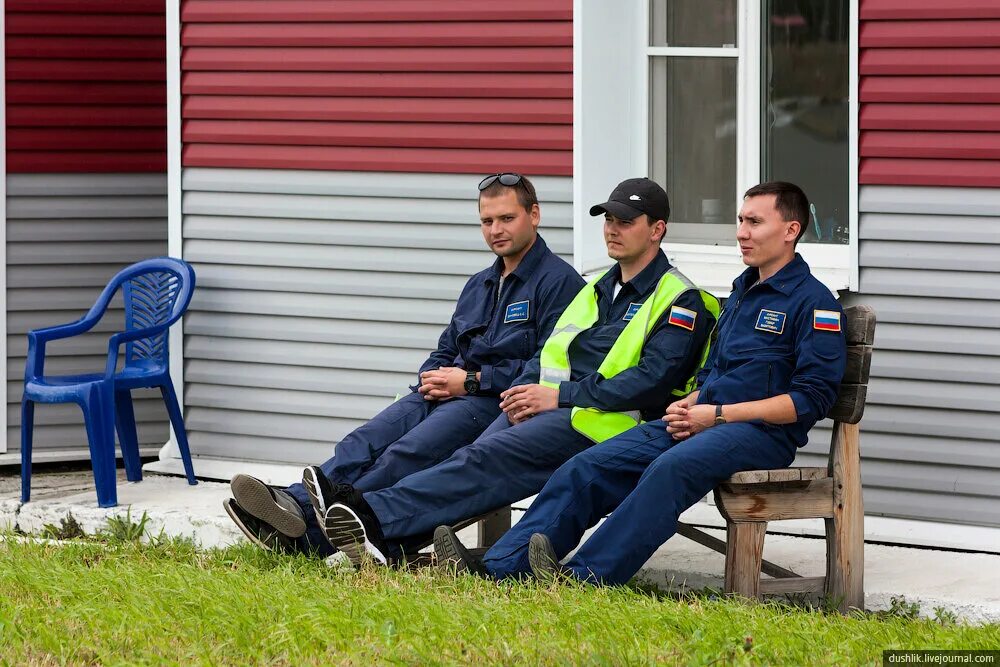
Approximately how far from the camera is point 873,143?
19.4 ft

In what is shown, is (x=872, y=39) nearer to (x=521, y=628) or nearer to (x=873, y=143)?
(x=873, y=143)

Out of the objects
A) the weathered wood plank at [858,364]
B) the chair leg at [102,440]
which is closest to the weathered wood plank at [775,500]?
the weathered wood plank at [858,364]

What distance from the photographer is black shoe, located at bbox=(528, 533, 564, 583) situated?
482 cm

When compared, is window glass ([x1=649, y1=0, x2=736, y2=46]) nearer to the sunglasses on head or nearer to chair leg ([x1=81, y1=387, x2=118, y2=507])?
the sunglasses on head

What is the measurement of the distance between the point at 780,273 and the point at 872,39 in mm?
1350

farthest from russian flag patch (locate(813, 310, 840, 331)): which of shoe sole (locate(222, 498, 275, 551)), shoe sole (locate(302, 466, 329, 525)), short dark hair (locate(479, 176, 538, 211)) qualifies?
shoe sole (locate(222, 498, 275, 551))

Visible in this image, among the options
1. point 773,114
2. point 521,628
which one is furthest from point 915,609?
point 773,114

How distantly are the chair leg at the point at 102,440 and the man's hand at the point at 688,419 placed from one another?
2.78m

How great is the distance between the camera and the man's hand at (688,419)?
4973 mm

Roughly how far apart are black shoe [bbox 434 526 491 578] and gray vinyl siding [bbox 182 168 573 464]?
1980mm

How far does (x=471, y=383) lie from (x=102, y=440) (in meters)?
1.90

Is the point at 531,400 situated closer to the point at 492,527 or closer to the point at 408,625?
the point at 492,527

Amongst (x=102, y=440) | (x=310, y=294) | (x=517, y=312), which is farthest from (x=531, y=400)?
(x=102, y=440)

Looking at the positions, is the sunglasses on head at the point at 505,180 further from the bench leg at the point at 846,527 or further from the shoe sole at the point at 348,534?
the bench leg at the point at 846,527
